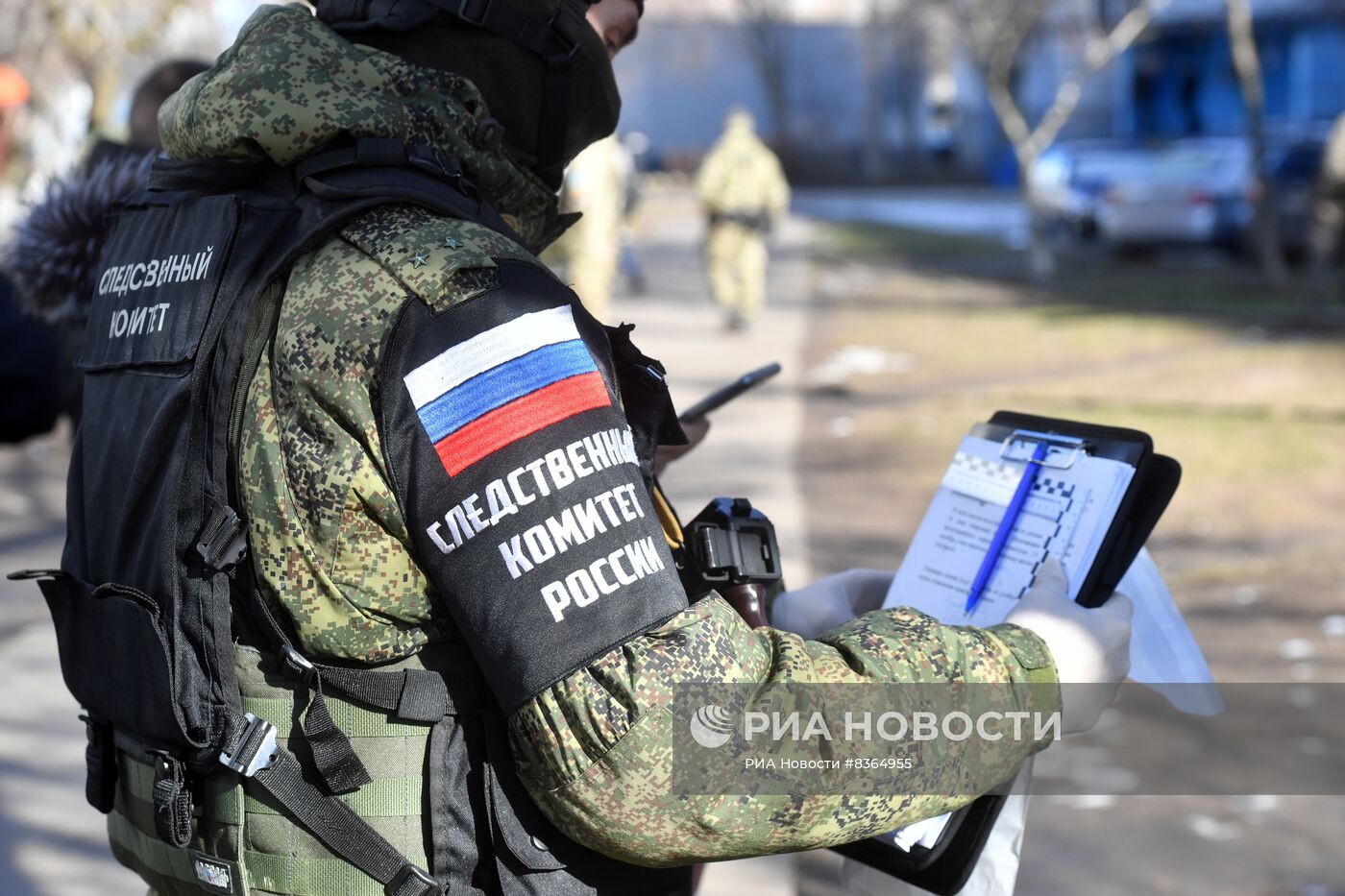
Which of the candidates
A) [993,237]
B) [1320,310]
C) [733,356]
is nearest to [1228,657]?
[733,356]

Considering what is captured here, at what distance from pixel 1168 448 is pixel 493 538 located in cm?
677

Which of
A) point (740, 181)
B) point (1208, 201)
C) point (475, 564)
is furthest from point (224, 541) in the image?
point (1208, 201)

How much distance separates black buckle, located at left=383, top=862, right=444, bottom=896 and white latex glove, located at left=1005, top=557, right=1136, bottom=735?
2.20ft

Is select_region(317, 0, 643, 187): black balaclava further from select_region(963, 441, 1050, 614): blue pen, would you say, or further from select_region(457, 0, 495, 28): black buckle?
select_region(963, 441, 1050, 614): blue pen

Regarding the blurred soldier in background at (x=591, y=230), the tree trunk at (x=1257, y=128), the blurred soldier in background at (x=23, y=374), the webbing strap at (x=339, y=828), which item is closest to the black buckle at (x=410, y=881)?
the webbing strap at (x=339, y=828)

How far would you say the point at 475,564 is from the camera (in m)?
1.30

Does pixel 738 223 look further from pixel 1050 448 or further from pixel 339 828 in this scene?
pixel 339 828

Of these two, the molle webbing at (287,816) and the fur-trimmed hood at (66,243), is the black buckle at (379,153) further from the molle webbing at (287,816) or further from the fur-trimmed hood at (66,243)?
the fur-trimmed hood at (66,243)

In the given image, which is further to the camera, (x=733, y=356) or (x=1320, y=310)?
(x=1320, y=310)

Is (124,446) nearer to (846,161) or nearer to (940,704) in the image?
(940,704)

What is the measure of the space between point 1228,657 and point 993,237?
18631 mm

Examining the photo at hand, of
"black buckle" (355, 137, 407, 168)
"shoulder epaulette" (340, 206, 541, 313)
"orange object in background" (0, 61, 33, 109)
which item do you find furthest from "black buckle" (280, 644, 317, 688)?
"orange object in background" (0, 61, 33, 109)

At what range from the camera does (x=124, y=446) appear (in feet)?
5.03

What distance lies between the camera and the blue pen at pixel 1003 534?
180 cm
